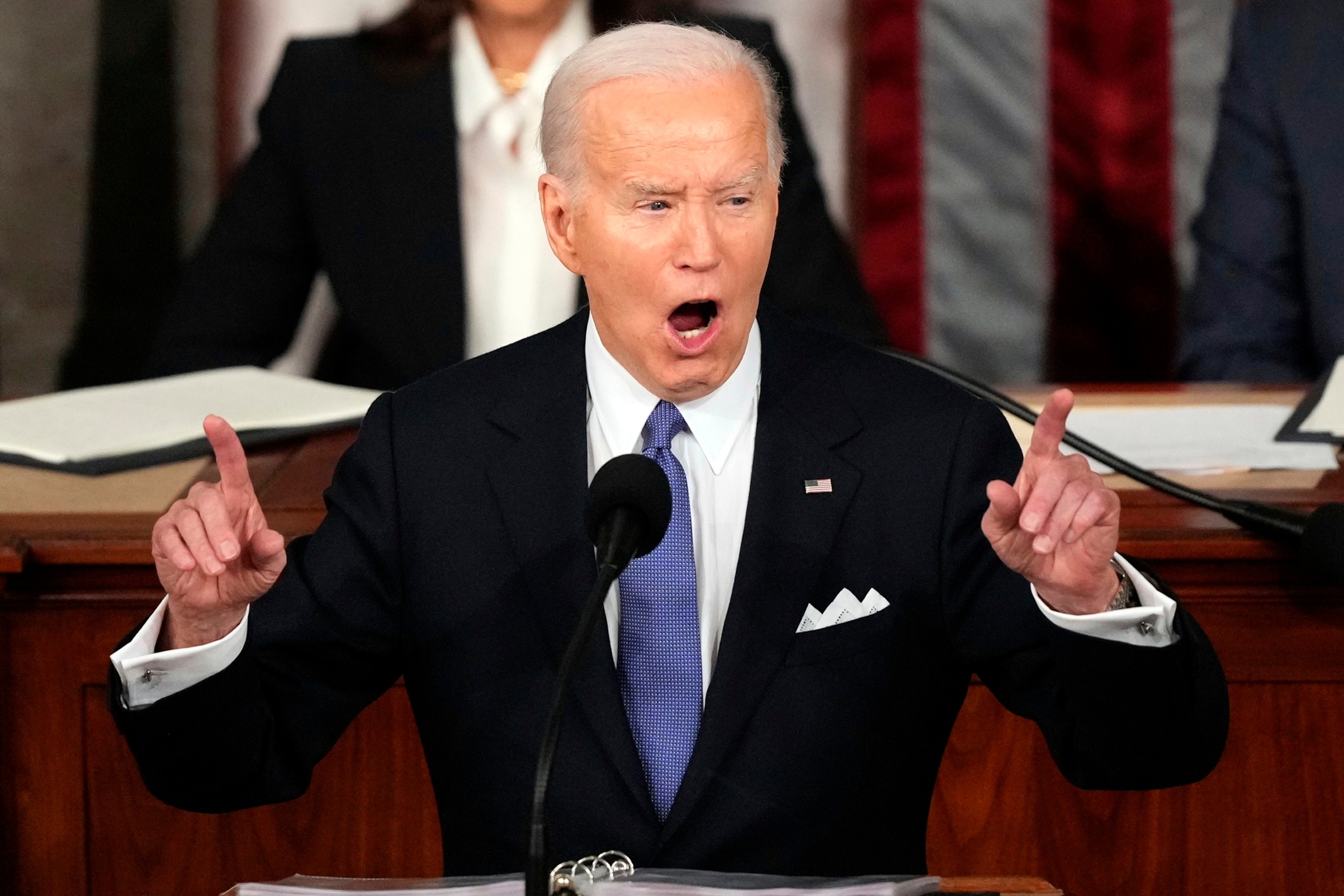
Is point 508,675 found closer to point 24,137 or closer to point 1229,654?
point 1229,654

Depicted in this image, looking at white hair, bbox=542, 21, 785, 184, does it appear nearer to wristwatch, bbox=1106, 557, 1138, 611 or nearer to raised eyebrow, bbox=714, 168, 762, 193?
raised eyebrow, bbox=714, 168, 762, 193

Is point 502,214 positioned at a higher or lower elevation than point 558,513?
higher

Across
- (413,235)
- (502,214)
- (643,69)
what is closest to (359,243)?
(413,235)

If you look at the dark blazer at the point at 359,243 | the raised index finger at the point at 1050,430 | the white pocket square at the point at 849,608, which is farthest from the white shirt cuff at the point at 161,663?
the dark blazer at the point at 359,243

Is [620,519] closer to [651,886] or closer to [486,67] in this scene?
[651,886]

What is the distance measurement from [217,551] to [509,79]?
2009 mm

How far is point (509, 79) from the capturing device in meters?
2.99

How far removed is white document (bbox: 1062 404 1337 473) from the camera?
180 centimetres

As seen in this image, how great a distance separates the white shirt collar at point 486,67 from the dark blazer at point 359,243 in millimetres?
45

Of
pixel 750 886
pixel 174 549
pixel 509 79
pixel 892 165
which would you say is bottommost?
pixel 750 886

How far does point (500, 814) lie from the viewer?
135 cm

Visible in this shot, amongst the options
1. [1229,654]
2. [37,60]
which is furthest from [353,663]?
[37,60]

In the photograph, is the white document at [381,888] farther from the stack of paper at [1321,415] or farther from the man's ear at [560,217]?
the stack of paper at [1321,415]

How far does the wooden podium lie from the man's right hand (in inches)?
17.7
